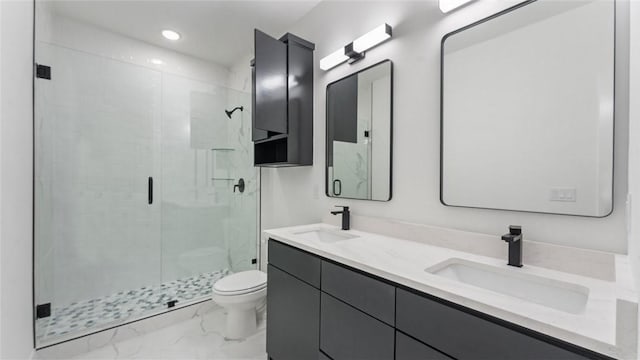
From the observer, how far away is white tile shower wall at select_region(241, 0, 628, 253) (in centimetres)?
92

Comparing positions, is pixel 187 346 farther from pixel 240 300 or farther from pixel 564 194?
pixel 564 194

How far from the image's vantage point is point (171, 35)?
2.62 meters

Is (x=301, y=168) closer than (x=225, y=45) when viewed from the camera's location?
Yes

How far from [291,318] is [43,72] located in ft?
7.73

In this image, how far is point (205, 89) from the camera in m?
2.83

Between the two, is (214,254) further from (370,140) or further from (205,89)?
Answer: (370,140)

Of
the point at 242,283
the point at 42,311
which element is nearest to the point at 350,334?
the point at 242,283

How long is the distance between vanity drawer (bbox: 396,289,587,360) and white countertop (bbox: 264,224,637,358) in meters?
0.04

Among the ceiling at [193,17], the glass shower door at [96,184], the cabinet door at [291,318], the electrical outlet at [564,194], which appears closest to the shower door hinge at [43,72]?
the glass shower door at [96,184]

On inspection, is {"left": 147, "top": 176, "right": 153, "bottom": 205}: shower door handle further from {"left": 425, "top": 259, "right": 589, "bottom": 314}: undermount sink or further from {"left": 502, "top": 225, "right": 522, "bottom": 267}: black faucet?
{"left": 502, "top": 225, "right": 522, "bottom": 267}: black faucet

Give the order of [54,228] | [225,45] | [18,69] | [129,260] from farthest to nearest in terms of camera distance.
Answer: [225,45], [129,260], [54,228], [18,69]

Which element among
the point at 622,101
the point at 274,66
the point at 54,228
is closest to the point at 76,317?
the point at 54,228

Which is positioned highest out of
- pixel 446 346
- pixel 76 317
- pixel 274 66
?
pixel 274 66

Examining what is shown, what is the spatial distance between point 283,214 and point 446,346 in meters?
1.84
